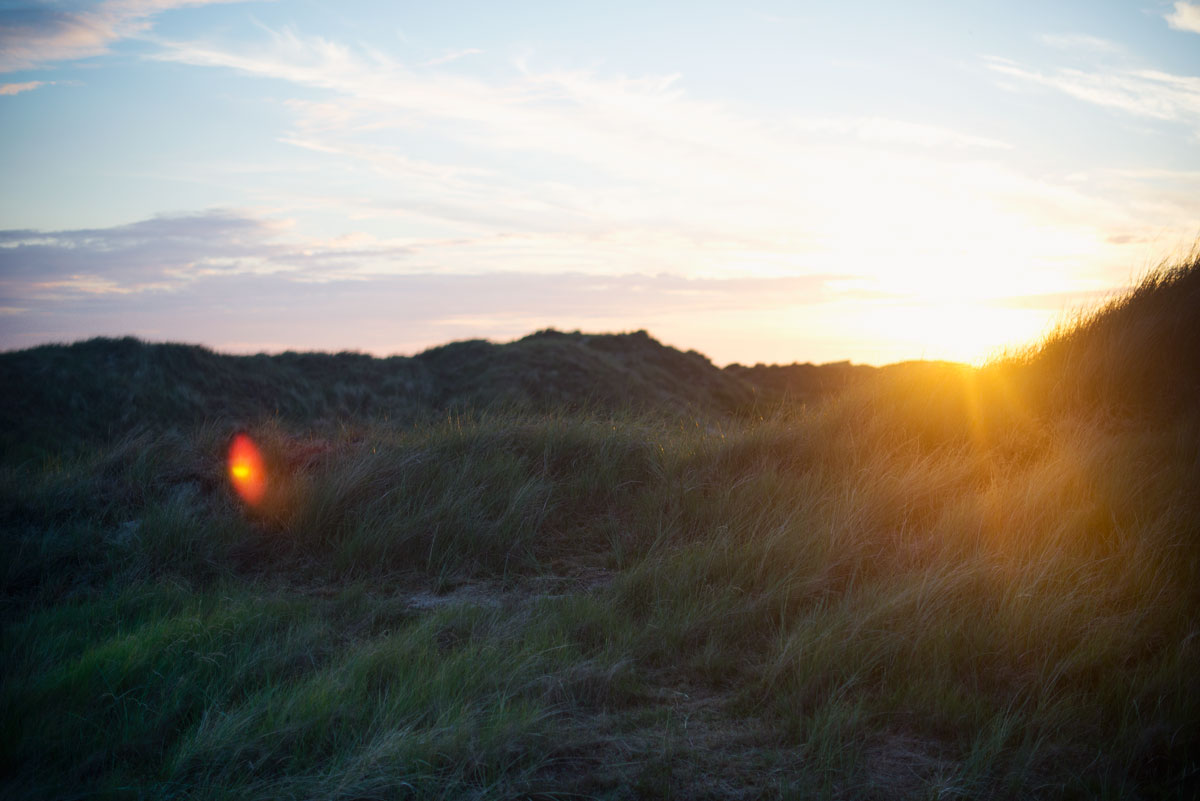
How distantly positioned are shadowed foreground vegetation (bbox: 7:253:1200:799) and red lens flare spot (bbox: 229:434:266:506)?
15 cm

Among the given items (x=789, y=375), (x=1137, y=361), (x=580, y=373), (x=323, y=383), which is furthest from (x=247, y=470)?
(x=789, y=375)

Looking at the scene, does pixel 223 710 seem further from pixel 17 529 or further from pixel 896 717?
pixel 17 529

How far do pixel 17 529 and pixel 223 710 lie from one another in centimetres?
413

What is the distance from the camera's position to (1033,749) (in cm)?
303

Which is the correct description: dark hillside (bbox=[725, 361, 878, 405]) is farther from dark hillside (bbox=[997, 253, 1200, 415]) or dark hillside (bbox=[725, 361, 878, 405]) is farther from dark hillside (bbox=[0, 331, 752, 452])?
dark hillside (bbox=[997, 253, 1200, 415])

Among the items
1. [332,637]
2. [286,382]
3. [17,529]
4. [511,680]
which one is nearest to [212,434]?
[17,529]

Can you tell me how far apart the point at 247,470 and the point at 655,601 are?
14.9 ft

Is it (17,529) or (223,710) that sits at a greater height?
(17,529)

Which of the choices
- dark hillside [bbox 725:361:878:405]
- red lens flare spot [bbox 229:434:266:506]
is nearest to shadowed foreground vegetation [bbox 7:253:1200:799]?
red lens flare spot [bbox 229:434:266:506]

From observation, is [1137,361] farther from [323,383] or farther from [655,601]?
[323,383]

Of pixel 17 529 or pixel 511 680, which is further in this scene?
pixel 17 529

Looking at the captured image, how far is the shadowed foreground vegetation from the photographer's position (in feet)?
10.0

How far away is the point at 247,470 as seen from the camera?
23.1ft

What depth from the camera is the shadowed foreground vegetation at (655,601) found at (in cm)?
305
